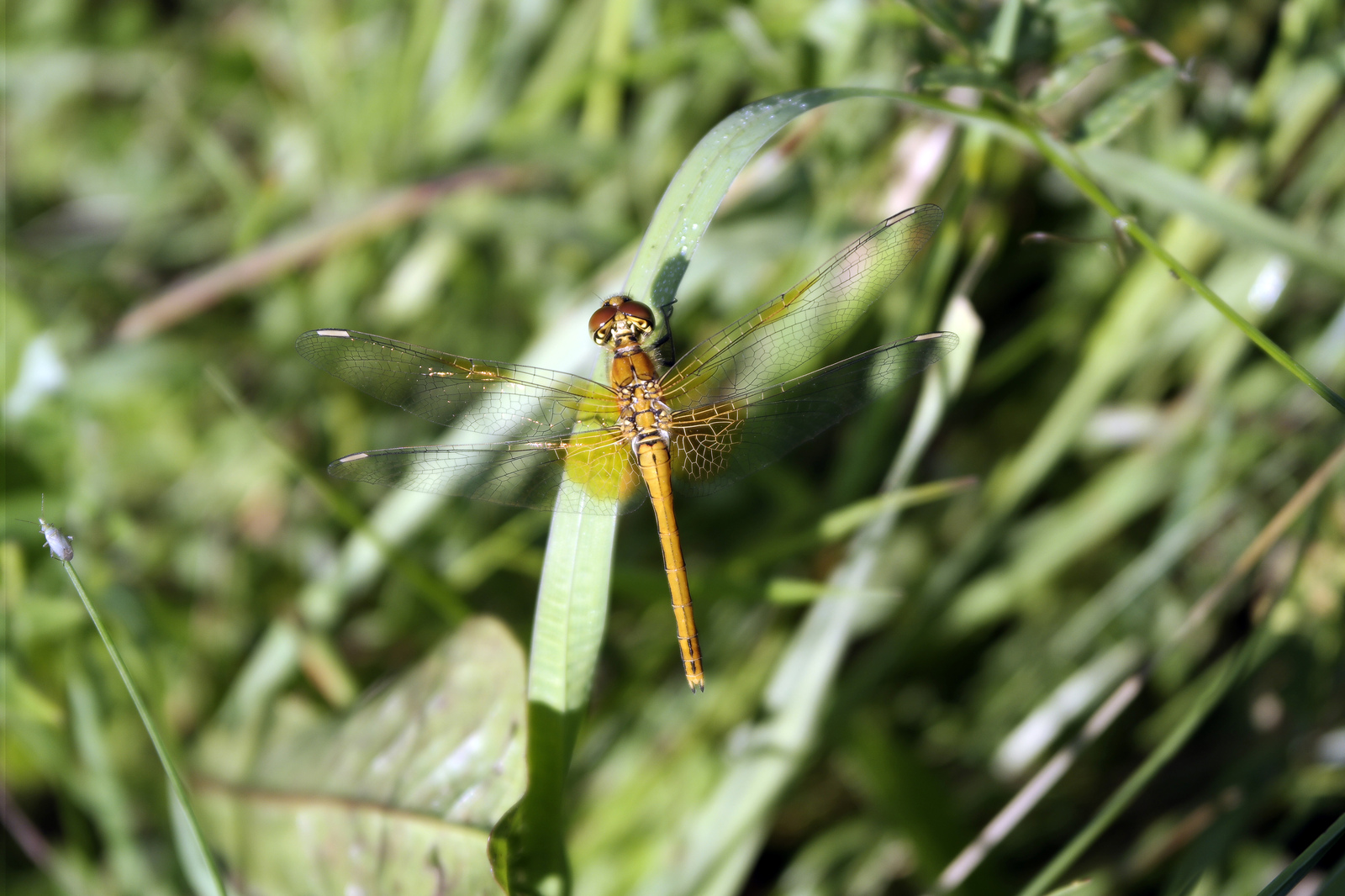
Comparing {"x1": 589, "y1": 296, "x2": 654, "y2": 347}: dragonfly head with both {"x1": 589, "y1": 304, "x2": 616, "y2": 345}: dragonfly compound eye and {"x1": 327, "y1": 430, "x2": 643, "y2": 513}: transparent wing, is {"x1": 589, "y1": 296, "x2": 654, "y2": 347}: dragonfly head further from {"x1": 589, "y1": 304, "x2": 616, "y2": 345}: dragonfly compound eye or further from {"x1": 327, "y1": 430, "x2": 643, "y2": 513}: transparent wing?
{"x1": 327, "y1": 430, "x2": 643, "y2": 513}: transparent wing

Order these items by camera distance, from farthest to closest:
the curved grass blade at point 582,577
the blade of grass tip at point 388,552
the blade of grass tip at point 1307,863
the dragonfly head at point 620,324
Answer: the blade of grass tip at point 388,552, the dragonfly head at point 620,324, the curved grass blade at point 582,577, the blade of grass tip at point 1307,863

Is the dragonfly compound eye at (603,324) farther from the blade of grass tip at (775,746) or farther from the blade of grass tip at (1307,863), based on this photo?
the blade of grass tip at (1307,863)

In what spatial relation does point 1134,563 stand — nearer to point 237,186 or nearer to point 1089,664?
point 1089,664

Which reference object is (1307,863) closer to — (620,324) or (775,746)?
(775,746)

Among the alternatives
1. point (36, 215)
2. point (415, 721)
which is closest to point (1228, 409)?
point (415, 721)

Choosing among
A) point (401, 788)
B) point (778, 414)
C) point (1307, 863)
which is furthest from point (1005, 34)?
point (401, 788)

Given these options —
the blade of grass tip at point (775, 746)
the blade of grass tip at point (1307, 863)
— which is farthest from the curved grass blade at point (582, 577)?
the blade of grass tip at point (1307, 863)
